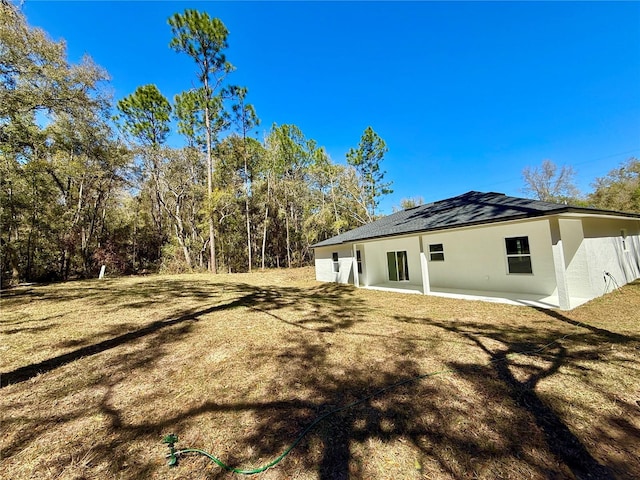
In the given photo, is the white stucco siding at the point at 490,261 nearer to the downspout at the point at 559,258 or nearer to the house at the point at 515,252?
the house at the point at 515,252

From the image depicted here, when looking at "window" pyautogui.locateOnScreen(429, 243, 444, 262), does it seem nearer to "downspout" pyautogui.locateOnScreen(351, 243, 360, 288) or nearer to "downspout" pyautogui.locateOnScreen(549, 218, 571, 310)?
"downspout" pyautogui.locateOnScreen(351, 243, 360, 288)

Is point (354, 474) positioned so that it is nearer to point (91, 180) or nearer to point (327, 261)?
point (327, 261)

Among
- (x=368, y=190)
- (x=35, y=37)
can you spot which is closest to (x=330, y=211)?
(x=368, y=190)

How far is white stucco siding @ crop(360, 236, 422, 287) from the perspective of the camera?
10.3m

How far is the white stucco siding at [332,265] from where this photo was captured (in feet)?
39.8

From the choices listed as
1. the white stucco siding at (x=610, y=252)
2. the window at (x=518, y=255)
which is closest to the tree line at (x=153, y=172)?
the window at (x=518, y=255)

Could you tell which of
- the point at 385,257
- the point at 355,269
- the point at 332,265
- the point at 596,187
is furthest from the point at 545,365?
the point at 596,187

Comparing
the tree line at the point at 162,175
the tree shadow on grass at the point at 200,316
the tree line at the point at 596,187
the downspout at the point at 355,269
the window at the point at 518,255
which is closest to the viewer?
the tree shadow on grass at the point at 200,316

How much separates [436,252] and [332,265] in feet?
17.0

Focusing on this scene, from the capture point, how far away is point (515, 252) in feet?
25.6

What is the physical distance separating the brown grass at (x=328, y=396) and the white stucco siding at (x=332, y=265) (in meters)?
6.58

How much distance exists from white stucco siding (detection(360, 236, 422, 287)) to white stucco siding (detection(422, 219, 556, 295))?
0.53 meters

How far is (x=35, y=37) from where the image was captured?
7223 millimetres

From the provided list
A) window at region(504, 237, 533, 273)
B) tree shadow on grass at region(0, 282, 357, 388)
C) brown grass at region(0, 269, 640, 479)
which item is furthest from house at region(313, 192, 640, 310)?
tree shadow on grass at region(0, 282, 357, 388)
